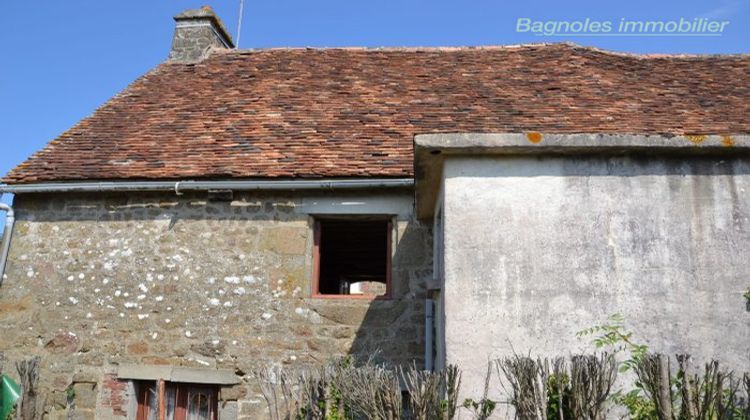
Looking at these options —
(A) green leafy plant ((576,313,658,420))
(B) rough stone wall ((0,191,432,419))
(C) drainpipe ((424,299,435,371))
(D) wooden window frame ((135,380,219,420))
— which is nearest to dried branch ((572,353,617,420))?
(A) green leafy plant ((576,313,658,420))

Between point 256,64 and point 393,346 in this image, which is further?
point 256,64

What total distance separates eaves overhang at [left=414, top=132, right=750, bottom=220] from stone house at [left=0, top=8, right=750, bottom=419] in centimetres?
2

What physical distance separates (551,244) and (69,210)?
19.6 ft

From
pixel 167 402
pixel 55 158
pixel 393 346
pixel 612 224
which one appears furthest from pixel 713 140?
pixel 55 158

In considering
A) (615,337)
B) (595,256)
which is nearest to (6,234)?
(595,256)

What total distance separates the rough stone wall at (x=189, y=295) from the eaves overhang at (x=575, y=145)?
2.36m

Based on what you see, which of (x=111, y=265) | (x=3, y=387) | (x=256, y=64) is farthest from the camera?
(x=256, y=64)

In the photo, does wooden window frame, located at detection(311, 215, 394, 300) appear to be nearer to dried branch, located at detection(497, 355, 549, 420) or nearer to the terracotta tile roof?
the terracotta tile roof

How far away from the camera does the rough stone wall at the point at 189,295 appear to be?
6918 mm

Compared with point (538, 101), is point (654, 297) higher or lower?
lower

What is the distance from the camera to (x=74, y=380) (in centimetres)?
711

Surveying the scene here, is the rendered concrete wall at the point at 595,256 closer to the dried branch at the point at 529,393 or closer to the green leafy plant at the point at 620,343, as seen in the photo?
the green leafy plant at the point at 620,343

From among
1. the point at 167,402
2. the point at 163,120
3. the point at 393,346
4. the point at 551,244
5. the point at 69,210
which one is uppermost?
the point at 163,120

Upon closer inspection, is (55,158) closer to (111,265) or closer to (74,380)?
(111,265)
